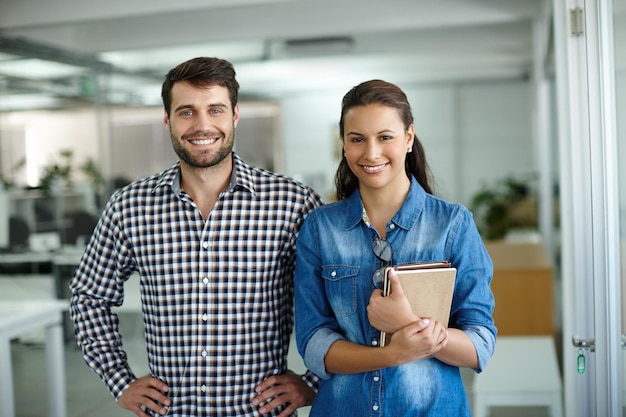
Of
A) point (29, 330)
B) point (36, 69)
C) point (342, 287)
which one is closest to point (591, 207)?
point (342, 287)

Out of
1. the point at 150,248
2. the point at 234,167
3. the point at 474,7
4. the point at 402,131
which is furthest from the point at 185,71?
the point at 474,7

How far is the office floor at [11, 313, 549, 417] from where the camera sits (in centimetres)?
413

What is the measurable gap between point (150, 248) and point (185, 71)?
474mm

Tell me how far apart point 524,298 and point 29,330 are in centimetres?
301

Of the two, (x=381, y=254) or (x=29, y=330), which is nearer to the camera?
(x=381, y=254)

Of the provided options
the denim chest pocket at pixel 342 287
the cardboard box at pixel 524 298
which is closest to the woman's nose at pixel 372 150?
the denim chest pocket at pixel 342 287

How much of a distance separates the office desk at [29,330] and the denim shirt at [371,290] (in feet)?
6.59

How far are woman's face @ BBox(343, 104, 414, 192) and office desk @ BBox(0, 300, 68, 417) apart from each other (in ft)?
7.31

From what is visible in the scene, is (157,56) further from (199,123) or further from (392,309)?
(392,309)

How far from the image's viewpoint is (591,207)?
2.24 metres

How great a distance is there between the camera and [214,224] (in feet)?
6.20

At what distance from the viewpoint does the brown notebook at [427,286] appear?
1.40 meters

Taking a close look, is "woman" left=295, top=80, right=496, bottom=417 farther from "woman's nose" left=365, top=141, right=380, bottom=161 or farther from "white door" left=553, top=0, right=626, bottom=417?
"white door" left=553, top=0, right=626, bottom=417

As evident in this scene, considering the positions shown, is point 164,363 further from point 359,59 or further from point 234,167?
point 359,59
